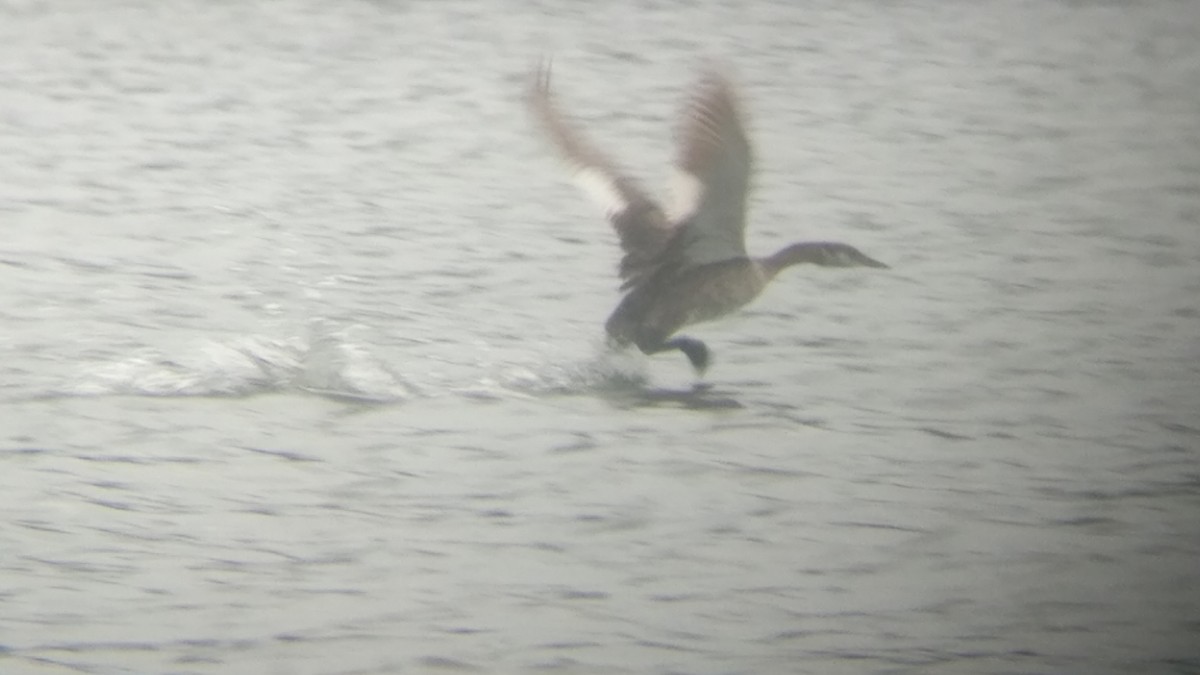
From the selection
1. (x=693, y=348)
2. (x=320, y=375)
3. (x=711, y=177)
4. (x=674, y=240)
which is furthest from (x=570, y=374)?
(x=711, y=177)

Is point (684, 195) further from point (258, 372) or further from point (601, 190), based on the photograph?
point (258, 372)

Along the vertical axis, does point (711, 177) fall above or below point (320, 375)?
above

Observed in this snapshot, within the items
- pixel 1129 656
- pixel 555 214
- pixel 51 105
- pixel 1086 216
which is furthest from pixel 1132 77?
pixel 1129 656

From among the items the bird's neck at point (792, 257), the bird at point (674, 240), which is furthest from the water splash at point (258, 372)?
the bird's neck at point (792, 257)

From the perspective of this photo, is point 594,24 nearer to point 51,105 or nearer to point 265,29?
point 265,29

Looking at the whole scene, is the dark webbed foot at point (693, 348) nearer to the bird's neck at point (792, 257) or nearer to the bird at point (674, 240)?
the bird at point (674, 240)

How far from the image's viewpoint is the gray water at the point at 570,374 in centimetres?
549

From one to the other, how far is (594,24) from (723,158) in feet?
21.8

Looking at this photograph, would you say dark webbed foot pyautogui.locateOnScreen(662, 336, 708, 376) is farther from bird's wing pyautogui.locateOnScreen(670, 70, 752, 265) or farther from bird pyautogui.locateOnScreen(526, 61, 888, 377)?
bird's wing pyautogui.locateOnScreen(670, 70, 752, 265)

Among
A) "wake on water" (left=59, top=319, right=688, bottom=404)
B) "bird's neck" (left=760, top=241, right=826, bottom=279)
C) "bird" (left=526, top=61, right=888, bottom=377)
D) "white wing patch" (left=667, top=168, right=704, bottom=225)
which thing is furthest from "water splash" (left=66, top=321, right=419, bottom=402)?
"bird's neck" (left=760, top=241, right=826, bottom=279)

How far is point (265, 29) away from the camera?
13234 millimetres

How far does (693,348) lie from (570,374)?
396 millimetres

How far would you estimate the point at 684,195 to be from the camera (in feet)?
22.8

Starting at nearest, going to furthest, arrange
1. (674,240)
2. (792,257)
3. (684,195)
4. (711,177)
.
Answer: (711,177)
(684,195)
(674,240)
(792,257)
